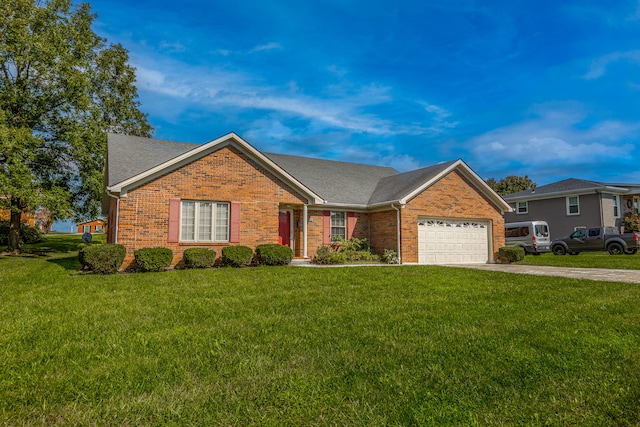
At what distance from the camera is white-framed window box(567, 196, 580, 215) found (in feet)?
97.0

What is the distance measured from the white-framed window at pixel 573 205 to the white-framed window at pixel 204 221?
2769cm

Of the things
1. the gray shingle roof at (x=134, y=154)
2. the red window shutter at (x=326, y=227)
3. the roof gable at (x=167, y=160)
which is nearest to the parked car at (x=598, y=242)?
the red window shutter at (x=326, y=227)

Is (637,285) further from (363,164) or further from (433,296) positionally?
(363,164)

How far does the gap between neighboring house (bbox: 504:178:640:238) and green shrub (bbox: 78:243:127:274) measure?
102 ft

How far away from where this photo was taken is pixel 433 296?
8320mm

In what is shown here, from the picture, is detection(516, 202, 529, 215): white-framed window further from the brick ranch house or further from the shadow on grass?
the shadow on grass

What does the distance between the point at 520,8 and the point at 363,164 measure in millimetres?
13746

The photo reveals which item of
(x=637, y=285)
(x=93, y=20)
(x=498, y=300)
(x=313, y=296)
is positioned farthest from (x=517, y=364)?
(x=93, y=20)

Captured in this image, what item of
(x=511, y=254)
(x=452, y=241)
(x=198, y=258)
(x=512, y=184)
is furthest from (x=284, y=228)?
(x=512, y=184)

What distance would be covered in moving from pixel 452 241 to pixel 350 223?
17.1ft

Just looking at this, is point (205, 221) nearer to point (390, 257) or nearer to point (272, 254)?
point (272, 254)

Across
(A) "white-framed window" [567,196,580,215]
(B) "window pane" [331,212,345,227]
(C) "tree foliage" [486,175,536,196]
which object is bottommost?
(B) "window pane" [331,212,345,227]

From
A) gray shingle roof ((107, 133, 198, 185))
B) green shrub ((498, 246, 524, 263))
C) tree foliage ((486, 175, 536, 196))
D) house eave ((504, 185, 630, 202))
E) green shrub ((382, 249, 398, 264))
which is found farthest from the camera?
tree foliage ((486, 175, 536, 196))

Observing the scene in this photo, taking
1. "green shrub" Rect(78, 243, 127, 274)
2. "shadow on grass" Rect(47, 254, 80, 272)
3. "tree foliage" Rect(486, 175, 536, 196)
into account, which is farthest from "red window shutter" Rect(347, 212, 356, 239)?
"tree foliage" Rect(486, 175, 536, 196)
